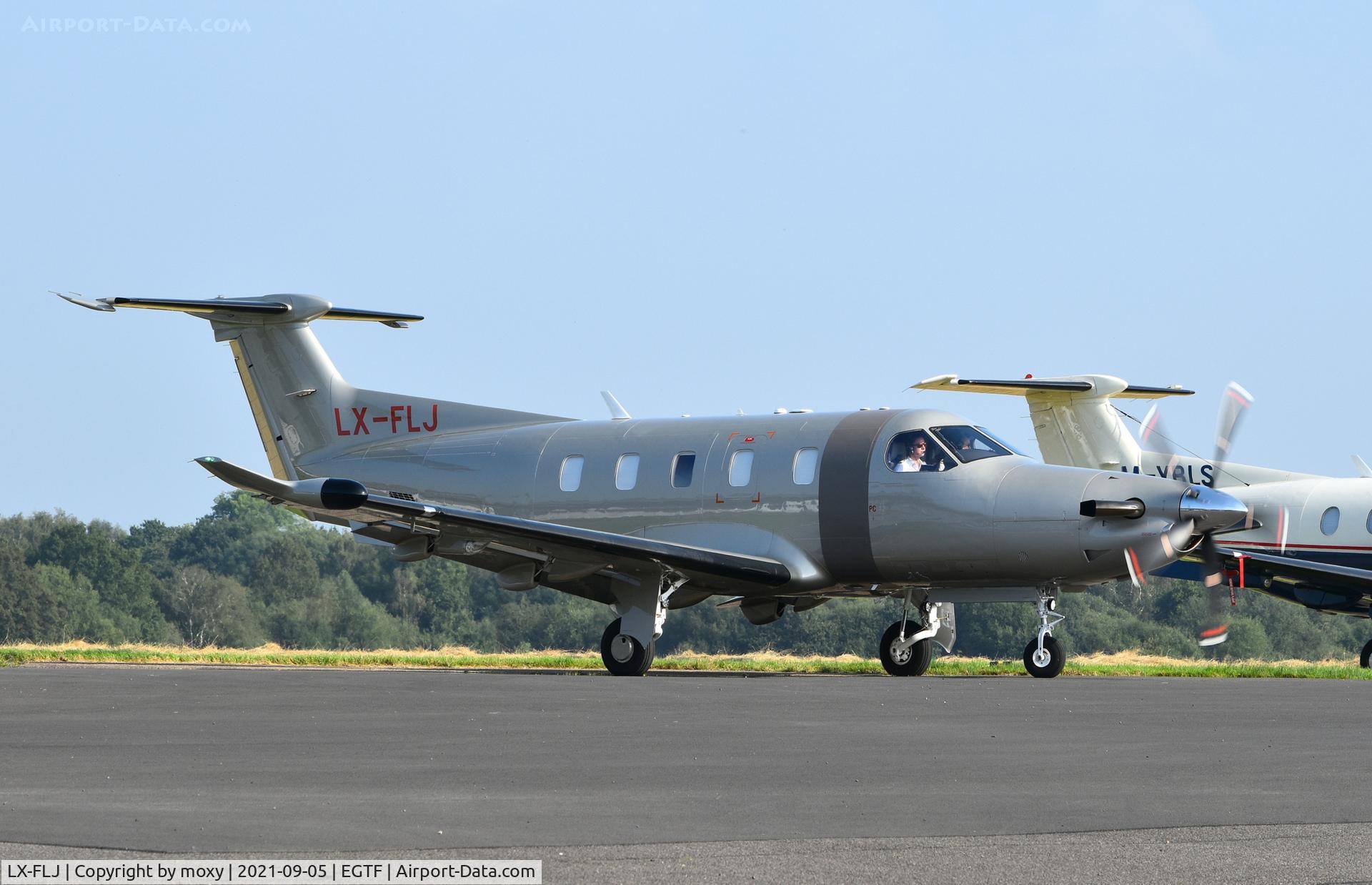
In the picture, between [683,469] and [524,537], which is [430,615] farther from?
[524,537]

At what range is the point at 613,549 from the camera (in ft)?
70.8

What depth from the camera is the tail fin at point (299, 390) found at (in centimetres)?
2759

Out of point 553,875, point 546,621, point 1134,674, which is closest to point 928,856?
point 553,875

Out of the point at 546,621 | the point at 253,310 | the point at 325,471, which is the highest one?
the point at 253,310

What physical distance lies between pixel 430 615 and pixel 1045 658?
53815mm

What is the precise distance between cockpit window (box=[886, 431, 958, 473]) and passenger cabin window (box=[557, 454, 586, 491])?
4.97m

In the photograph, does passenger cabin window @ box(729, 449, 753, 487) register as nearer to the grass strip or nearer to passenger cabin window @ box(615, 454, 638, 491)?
passenger cabin window @ box(615, 454, 638, 491)

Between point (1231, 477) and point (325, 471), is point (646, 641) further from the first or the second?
point (1231, 477)

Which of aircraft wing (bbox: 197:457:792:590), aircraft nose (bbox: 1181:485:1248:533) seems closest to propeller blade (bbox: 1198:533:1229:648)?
aircraft nose (bbox: 1181:485:1248:533)

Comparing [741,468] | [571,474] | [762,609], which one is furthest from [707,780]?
[571,474]

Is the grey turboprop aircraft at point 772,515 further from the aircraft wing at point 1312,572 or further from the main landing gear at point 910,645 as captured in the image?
the aircraft wing at point 1312,572

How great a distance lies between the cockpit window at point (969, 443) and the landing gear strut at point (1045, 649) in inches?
77.5

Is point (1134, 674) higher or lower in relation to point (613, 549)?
lower

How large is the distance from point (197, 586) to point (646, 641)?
5192 cm
